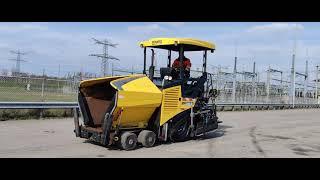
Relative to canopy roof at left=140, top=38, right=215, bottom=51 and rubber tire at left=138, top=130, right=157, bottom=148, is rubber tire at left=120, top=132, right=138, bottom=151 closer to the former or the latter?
rubber tire at left=138, top=130, right=157, bottom=148

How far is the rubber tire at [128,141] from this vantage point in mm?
9352

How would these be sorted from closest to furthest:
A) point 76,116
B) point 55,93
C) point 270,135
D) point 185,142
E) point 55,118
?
point 76,116
point 185,142
point 270,135
point 55,118
point 55,93

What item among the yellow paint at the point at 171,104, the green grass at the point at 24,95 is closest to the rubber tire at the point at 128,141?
the yellow paint at the point at 171,104

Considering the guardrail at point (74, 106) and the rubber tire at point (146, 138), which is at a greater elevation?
the guardrail at point (74, 106)

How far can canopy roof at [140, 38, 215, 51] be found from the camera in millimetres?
10625

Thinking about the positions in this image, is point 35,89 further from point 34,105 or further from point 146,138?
point 146,138

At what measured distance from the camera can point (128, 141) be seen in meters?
9.42

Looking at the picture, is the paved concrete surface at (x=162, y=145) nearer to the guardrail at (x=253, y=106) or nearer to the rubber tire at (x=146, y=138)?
the rubber tire at (x=146, y=138)

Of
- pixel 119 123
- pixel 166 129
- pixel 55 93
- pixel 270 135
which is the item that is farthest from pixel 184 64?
pixel 55 93

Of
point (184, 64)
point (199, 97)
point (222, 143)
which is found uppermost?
point (184, 64)
